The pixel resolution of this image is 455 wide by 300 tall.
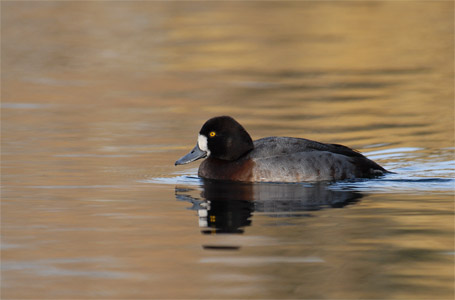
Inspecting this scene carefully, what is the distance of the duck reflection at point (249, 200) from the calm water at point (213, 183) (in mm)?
30

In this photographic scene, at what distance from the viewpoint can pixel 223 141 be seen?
10.5m

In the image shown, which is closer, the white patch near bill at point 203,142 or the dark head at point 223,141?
the dark head at point 223,141

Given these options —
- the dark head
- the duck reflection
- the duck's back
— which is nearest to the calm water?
the duck reflection

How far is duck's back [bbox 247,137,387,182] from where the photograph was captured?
10227 millimetres

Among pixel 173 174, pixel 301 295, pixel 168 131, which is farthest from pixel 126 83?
pixel 301 295

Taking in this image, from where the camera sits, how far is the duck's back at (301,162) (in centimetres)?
1023

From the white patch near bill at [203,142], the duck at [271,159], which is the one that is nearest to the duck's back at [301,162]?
the duck at [271,159]

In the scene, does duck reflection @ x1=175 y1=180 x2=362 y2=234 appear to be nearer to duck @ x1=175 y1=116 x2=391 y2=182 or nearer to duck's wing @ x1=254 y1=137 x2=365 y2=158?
duck @ x1=175 y1=116 x2=391 y2=182

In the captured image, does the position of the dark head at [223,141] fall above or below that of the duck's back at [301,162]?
above

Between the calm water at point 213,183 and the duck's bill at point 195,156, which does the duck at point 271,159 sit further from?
the calm water at point 213,183

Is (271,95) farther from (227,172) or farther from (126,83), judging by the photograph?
(227,172)

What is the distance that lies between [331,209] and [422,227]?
1.08 meters

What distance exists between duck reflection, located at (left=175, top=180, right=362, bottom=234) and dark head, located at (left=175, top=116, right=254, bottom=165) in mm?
372

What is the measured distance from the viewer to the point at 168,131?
13.8 m
